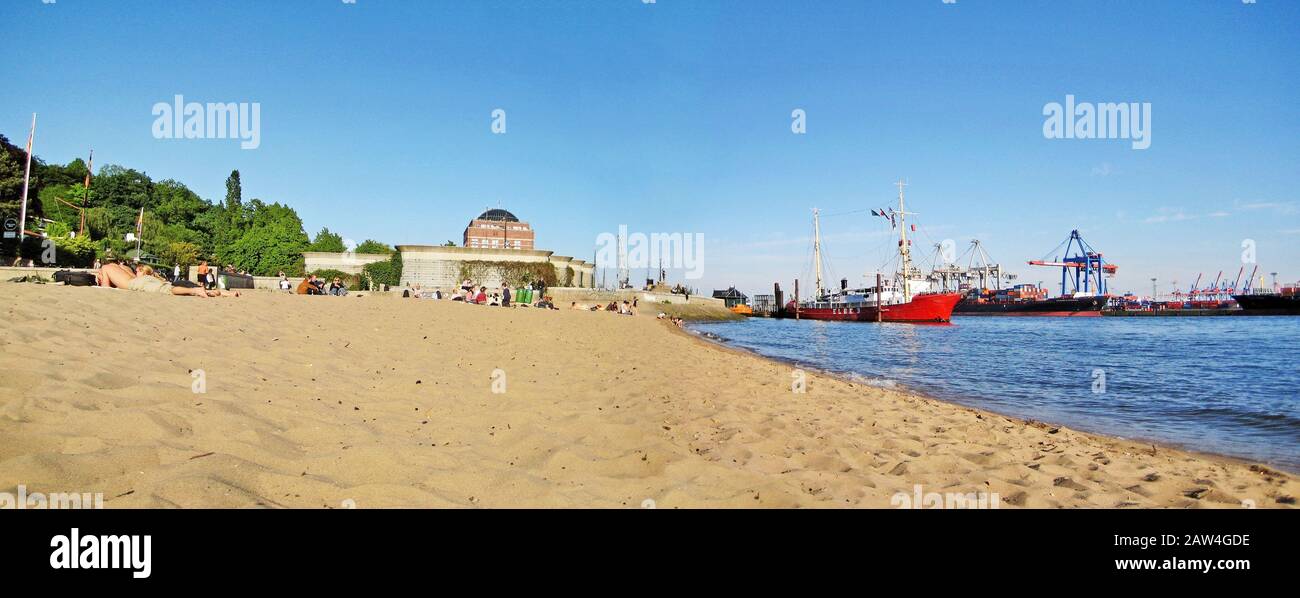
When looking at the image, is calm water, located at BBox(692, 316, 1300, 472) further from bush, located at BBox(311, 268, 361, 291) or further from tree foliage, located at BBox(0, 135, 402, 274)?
tree foliage, located at BBox(0, 135, 402, 274)

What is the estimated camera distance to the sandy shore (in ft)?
11.0

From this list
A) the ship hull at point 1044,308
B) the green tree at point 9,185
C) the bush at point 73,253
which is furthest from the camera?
the ship hull at point 1044,308

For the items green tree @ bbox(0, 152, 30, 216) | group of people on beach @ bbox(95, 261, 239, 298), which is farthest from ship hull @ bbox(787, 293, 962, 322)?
green tree @ bbox(0, 152, 30, 216)

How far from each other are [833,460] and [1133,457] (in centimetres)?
Result: 406

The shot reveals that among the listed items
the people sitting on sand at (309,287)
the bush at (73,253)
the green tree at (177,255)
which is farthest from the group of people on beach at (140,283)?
the green tree at (177,255)

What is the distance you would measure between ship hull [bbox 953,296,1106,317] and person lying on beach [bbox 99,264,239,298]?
9440 centimetres

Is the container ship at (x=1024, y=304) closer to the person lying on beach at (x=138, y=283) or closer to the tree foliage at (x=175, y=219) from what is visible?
the tree foliage at (x=175, y=219)

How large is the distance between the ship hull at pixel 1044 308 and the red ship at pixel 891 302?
23.8 m

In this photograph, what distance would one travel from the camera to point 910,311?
Answer: 5619 centimetres

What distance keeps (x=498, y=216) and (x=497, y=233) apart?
5.88 m

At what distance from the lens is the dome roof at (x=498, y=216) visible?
341 feet
